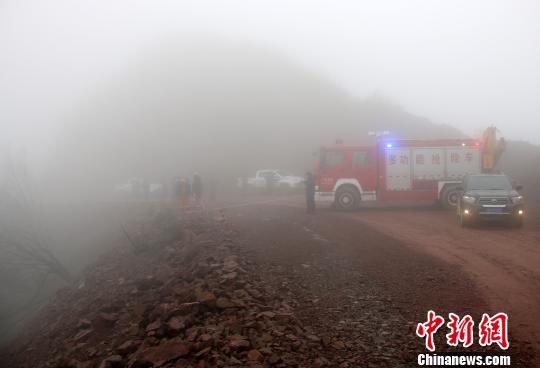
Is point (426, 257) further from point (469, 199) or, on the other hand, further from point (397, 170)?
point (397, 170)

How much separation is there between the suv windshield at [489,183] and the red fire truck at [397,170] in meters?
3.70

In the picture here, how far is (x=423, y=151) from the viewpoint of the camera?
1877cm

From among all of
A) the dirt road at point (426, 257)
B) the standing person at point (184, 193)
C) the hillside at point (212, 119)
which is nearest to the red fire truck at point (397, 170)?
the dirt road at point (426, 257)

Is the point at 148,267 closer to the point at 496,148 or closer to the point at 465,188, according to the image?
the point at 465,188

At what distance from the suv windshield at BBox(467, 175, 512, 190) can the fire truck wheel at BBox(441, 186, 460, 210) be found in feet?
11.7

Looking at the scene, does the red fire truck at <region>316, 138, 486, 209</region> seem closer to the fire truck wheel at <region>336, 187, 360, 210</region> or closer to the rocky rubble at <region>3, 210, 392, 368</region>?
the fire truck wheel at <region>336, 187, 360, 210</region>

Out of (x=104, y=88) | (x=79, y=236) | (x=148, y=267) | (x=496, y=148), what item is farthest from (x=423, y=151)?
(x=104, y=88)

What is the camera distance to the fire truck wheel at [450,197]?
18.2 meters

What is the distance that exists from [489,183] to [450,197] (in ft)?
13.0

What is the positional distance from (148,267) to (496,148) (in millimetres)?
15010

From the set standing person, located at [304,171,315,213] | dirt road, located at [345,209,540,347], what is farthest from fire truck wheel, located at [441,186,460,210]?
standing person, located at [304,171,315,213]

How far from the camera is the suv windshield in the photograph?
14.2 m

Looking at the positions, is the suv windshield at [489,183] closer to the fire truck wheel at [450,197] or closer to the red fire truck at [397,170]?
the fire truck wheel at [450,197]

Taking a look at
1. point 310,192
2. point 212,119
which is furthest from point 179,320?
point 212,119
